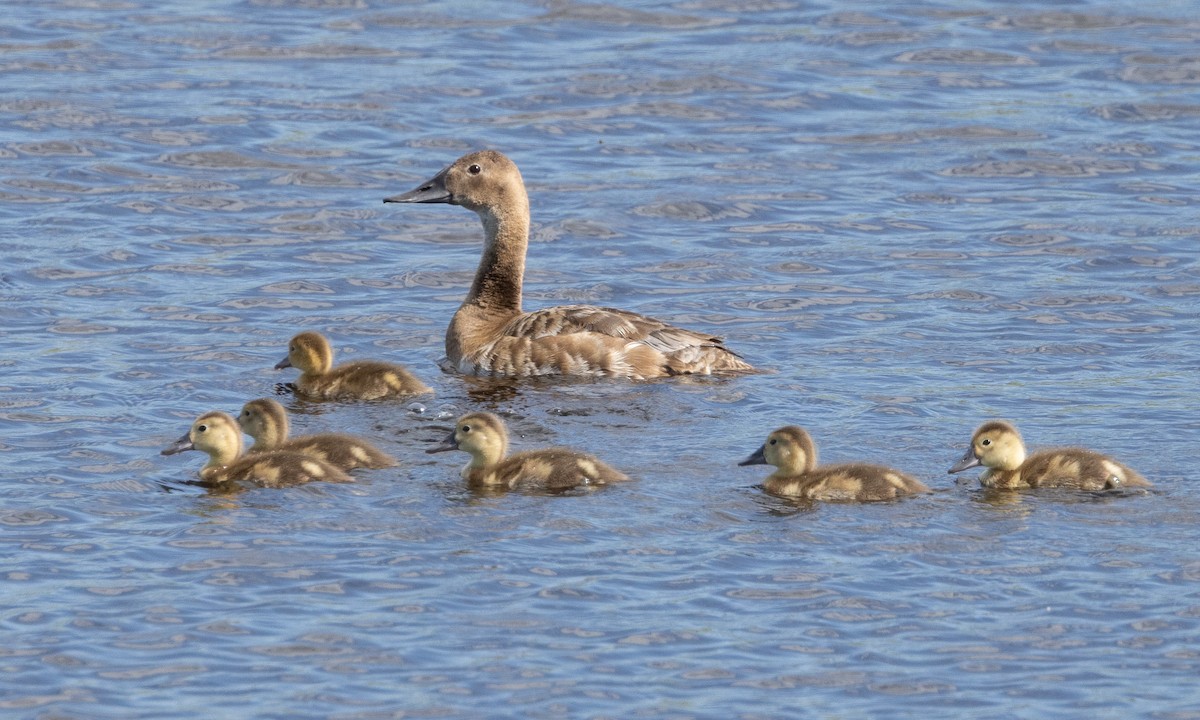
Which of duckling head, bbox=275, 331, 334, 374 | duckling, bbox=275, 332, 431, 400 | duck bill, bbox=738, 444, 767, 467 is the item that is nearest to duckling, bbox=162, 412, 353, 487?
duckling, bbox=275, 332, 431, 400

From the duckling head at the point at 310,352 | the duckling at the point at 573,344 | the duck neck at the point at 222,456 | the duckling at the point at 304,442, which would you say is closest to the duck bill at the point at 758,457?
the duckling at the point at 304,442

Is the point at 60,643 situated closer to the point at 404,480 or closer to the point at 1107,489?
the point at 404,480

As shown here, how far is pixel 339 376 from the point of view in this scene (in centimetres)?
1304

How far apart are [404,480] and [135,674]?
8.72ft

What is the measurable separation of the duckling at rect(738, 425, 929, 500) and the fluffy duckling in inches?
14.3

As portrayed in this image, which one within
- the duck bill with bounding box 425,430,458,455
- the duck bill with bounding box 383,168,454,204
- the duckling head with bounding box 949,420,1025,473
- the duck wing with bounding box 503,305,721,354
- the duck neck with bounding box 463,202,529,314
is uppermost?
the duck bill with bounding box 383,168,454,204

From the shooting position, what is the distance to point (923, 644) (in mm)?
8898

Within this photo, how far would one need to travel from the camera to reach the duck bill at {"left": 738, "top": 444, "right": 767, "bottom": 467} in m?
11.0

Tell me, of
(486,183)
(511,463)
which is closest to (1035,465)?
(511,463)

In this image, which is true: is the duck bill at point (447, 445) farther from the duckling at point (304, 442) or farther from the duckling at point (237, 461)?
the duckling at point (237, 461)

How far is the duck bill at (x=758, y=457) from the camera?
1097 centimetres

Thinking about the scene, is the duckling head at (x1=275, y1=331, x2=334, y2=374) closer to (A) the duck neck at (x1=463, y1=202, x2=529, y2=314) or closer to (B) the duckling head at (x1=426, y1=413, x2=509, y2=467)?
(A) the duck neck at (x1=463, y1=202, x2=529, y2=314)

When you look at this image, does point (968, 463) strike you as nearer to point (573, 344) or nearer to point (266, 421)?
point (573, 344)

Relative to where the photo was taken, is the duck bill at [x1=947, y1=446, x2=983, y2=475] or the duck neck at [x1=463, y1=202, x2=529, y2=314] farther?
the duck neck at [x1=463, y1=202, x2=529, y2=314]
